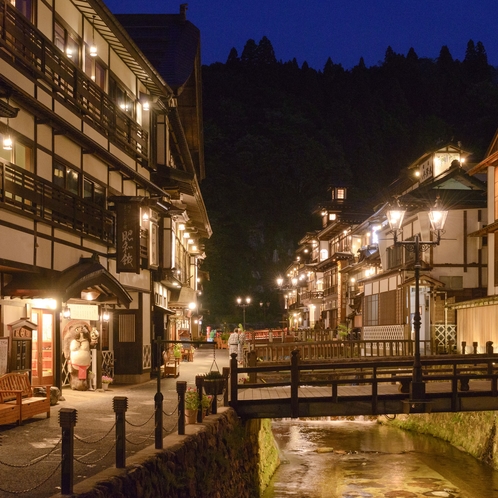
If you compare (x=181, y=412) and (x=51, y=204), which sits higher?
(x=51, y=204)

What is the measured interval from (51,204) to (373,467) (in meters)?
14.1

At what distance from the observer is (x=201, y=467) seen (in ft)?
42.1

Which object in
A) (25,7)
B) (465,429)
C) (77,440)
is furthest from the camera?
(465,429)

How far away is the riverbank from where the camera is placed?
73.1 ft

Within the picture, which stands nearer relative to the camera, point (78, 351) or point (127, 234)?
point (78, 351)

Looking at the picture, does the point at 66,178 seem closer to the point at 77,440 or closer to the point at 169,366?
the point at 77,440

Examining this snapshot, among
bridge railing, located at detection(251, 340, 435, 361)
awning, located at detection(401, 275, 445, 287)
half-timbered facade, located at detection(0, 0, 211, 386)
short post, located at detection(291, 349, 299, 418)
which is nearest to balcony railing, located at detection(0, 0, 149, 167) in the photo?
half-timbered facade, located at detection(0, 0, 211, 386)

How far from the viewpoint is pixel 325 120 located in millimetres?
109375

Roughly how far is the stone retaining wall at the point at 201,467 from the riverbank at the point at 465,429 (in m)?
7.47

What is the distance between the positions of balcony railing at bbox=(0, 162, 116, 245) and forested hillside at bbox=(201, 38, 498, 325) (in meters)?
55.6

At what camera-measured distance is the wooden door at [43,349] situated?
→ 18297mm

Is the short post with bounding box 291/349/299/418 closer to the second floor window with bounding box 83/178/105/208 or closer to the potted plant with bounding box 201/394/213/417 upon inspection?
the potted plant with bounding box 201/394/213/417

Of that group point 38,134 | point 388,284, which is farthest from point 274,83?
point 38,134

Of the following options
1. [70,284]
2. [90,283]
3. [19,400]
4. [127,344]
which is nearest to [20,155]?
[70,284]
